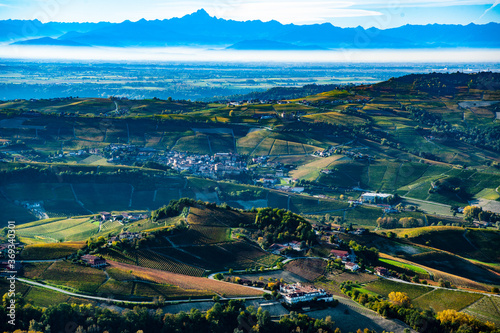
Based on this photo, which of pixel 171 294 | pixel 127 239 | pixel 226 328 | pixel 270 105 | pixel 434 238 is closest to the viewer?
pixel 226 328

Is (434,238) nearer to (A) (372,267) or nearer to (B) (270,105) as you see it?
(A) (372,267)

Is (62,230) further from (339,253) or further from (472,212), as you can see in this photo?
(472,212)

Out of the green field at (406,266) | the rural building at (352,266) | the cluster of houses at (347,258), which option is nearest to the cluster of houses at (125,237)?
the cluster of houses at (347,258)

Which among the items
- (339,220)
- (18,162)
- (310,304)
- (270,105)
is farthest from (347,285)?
(270,105)

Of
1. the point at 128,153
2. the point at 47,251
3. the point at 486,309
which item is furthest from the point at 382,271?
the point at 128,153

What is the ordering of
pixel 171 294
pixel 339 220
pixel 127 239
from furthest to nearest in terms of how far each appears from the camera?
1. pixel 339 220
2. pixel 127 239
3. pixel 171 294

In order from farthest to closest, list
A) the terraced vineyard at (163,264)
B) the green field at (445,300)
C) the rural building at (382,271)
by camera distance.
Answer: the rural building at (382,271) < the terraced vineyard at (163,264) < the green field at (445,300)

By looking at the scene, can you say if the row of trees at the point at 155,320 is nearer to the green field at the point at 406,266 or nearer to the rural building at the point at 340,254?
the rural building at the point at 340,254

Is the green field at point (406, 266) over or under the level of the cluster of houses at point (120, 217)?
over
